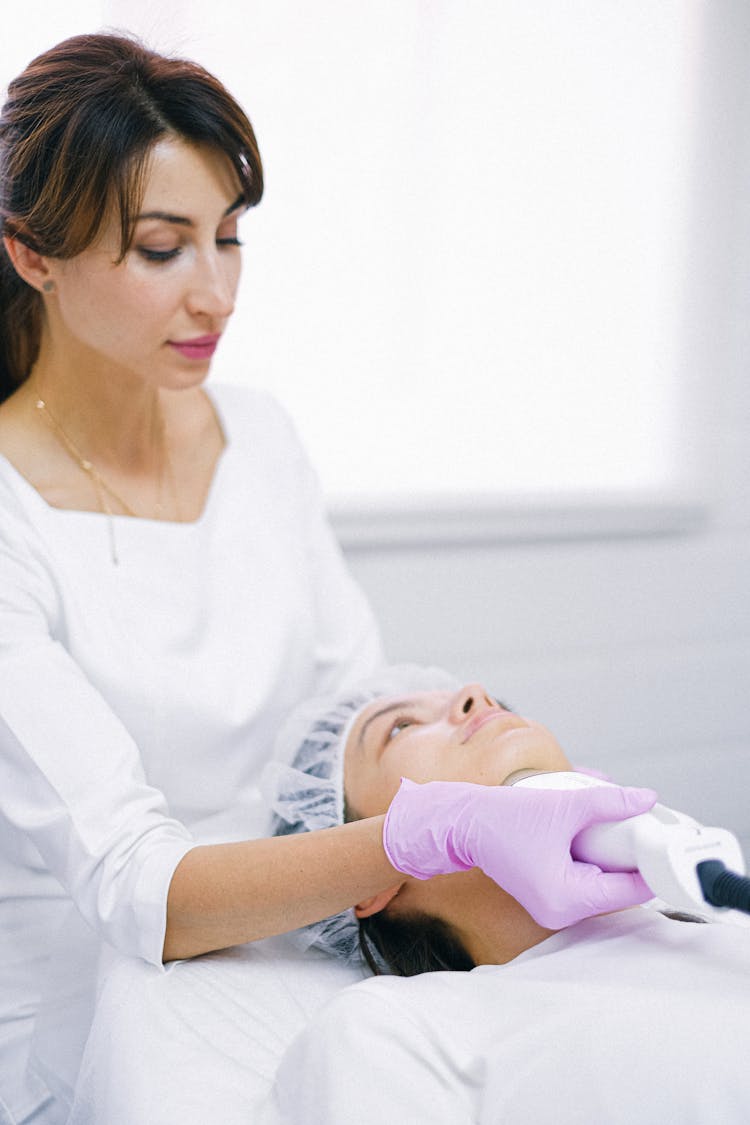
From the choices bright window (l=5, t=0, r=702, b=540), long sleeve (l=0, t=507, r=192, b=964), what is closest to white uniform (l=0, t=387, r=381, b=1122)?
long sleeve (l=0, t=507, r=192, b=964)

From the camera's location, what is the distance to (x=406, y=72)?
6.58ft

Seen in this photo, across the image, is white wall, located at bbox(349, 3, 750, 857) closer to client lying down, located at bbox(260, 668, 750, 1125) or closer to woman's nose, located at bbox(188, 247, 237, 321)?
woman's nose, located at bbox(188, 247, 237, 321)

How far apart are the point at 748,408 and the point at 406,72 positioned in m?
1.06

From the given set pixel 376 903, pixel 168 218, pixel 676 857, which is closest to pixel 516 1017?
pixel 676 857

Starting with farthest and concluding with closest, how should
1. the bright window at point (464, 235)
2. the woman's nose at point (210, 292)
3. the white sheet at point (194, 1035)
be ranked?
1. the bright window at point (464, 235)
2. the woman's nose at point (210, 292)
3. the white sheet at point (194, 1035)

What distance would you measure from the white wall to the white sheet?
1039mm

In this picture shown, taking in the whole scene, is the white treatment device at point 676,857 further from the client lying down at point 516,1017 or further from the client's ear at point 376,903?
the client's ear at point 376,903

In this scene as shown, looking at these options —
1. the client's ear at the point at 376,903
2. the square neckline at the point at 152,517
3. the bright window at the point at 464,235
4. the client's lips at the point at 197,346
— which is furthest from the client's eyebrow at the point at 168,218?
the client's ear at the point at 376,903

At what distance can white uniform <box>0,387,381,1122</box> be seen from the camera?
1.16 meters

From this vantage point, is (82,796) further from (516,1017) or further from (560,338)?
(560,338)

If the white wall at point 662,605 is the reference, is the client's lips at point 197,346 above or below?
above

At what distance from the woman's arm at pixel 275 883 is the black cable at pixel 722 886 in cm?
30

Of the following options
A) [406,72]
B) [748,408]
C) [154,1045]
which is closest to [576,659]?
[748,408]

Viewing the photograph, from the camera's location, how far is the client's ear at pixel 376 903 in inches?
48.1
